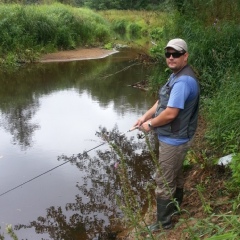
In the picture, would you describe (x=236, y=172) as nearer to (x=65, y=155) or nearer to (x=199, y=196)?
(x=199, y=196)

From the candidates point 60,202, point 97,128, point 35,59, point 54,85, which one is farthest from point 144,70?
point 60,202

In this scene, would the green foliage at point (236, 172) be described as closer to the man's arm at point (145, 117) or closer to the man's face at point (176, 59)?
the man's arm at point (145, 117)

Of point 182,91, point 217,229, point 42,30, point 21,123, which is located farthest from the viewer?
point 42,30

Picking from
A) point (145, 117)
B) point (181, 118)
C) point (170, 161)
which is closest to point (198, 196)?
point (170, 161)

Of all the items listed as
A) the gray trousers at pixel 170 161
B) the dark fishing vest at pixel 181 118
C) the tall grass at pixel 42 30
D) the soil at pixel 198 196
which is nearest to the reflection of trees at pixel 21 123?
the soil at pixel 198 196

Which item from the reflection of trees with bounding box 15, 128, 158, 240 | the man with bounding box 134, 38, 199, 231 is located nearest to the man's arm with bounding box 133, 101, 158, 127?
the man with bounding box 134, 38, 199, 231

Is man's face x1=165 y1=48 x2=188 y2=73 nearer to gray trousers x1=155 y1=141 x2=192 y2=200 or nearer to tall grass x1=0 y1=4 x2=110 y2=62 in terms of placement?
gray trousers x1=155 y1=141 x2=192 y2=200

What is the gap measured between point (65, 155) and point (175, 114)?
3.33 meters

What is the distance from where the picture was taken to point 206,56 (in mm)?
7238

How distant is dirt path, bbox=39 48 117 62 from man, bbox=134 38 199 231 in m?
13.5

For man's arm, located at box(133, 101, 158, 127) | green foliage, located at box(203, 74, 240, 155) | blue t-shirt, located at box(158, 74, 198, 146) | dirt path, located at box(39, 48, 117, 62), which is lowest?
dirt path, located at box(39, 48, 117, 62)

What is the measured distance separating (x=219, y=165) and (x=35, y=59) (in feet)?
42.3

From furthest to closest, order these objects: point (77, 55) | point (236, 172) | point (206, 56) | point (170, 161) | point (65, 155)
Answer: point (77, 55) < point (206, 56) < point (65, 155) < point (236, 172) < point (170, 161)

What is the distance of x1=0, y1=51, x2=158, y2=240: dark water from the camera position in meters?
4.31
